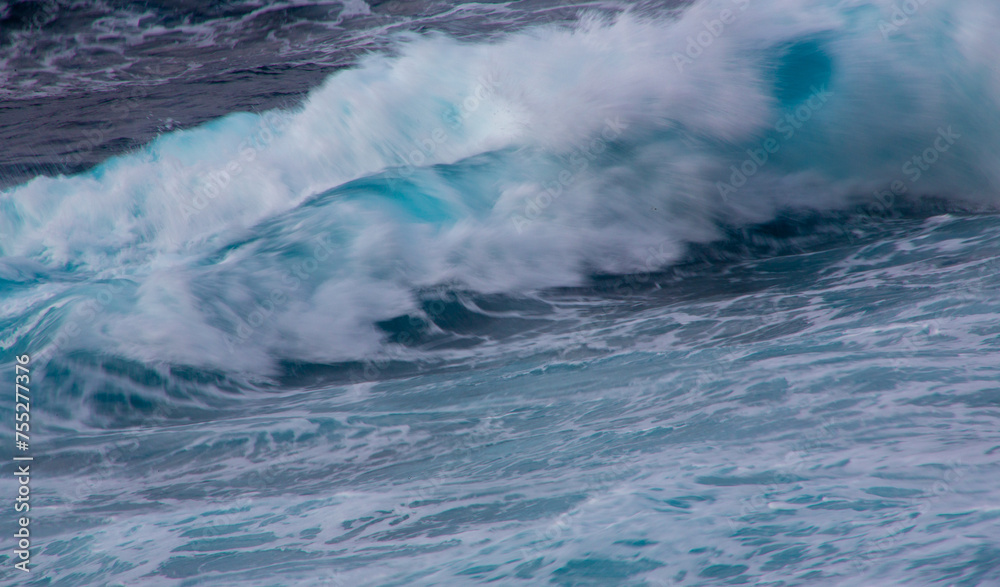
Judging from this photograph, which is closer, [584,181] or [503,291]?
[503,291]

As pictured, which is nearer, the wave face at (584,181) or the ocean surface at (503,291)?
the ocean surface at (503,291)


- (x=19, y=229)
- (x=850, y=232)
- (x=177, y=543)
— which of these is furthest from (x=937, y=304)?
(x=19, y=229)

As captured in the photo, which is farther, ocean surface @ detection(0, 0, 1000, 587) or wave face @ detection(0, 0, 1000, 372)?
wave face @ detection(0, 0, 1000, 372)

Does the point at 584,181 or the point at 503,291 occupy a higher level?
the point at 584,181
